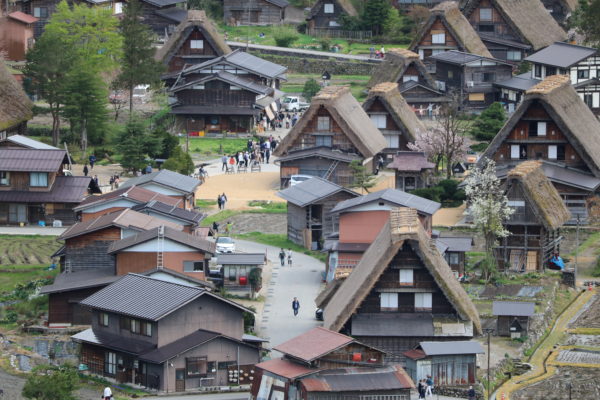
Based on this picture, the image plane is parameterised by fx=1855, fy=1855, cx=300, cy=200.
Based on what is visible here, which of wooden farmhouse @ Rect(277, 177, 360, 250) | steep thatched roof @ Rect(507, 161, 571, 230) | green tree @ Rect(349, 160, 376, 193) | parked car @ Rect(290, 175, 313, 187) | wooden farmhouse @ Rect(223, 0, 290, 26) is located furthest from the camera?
wooden farmhouse @ Rect(223, 0, 290, 26)

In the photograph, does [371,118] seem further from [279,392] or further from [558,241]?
[279,392]

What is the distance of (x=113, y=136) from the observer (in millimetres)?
96562

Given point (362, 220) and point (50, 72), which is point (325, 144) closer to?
point (50, 72)

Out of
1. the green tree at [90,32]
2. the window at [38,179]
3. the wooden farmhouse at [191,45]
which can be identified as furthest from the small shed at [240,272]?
the wooden farmhouse at [191,45]

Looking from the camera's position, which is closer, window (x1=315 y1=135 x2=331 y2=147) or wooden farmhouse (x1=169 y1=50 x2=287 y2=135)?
Answer: window (x1=315 y1=135 x2=331 y2=147)

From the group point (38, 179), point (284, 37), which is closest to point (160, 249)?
point (38, 179)

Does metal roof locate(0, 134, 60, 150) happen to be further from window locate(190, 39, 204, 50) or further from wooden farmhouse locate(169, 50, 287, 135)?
window locate(190, 39, 204, 50)

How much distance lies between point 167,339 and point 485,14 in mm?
60916

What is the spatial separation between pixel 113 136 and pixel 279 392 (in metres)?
40.9

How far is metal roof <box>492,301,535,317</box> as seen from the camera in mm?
66369

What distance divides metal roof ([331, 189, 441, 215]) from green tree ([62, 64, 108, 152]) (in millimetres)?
22079

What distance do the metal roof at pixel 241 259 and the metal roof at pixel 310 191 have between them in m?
7.07

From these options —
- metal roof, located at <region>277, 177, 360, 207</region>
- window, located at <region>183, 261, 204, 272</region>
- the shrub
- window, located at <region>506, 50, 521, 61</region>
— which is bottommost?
window, located at <region>183, 261, 204, 272</region>

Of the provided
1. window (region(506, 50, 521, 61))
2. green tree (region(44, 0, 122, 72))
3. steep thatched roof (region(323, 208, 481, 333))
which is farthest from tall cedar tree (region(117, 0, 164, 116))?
steep thatched roof (region(323, 208, 481, 333))
